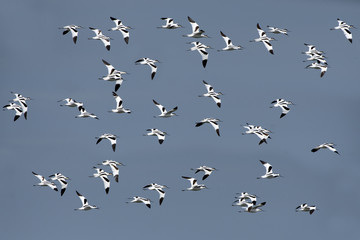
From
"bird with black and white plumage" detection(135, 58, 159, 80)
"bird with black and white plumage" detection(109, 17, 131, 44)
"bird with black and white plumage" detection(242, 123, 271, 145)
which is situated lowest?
"bird with black and white plumage" detection(242, 123, 271, 145)

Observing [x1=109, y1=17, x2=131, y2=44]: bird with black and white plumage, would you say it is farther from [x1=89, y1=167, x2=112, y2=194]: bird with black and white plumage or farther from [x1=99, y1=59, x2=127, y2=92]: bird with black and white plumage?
[x1=89, y1=167, x2=112, y2=194]: bird with black and white plumage

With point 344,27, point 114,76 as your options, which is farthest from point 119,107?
point 344,27

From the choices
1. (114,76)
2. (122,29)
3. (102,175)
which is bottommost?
(102,175)

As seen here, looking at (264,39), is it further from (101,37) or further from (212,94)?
(101,37)

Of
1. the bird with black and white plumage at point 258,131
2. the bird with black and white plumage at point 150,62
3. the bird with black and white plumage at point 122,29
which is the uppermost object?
the bird with black and white plumage at point 122,29

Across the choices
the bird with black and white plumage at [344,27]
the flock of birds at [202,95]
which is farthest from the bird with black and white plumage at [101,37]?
the bird with black and white plumage at [344,27]

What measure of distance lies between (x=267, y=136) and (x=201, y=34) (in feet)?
28.8

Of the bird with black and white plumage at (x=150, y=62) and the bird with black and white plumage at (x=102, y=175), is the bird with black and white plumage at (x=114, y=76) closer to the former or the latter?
the bird with black and white plumage at (x=150, y=62)

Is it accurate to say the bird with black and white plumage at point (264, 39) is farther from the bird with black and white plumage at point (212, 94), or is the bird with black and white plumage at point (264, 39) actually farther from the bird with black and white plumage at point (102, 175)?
the bird with black and white plumage at point (102, 175)

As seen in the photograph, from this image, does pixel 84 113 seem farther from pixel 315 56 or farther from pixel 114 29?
pixel 315 56

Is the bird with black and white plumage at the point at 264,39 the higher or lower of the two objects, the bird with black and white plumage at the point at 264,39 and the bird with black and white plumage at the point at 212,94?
the higher

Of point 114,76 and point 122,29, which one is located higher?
point 122,29

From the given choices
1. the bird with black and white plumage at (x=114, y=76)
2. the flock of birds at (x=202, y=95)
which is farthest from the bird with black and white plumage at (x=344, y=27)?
the bird with black and white plumage at (x=114, y=76)

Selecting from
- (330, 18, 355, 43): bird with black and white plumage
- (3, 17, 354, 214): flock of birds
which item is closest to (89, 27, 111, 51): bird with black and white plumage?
(3, 17, 354, 214): flock of birds
